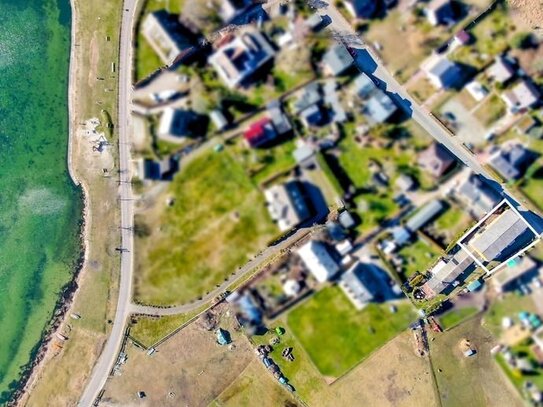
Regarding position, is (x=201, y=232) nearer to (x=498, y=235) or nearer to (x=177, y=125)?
(x=177, y=125)

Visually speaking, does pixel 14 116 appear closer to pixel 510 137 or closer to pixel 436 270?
pixel 436 270

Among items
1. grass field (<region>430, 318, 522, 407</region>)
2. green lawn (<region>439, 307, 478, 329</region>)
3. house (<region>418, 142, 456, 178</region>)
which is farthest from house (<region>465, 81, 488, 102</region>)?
grass field (<region>430, 318, 522, 407</region>)

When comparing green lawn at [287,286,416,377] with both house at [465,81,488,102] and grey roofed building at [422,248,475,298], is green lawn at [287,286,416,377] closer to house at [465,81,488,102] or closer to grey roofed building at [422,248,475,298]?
grey roofed building at [422,248,475,298]

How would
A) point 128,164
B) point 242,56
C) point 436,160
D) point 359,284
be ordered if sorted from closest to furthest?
point 436,160, point 242,56, point 359,284, point 128,164

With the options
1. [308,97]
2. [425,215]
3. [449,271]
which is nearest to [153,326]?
[308,97]

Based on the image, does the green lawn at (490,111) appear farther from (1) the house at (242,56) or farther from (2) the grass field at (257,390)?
(2) the grass field at (257,390)

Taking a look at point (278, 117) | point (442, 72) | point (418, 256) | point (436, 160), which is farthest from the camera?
point (418, 256)
